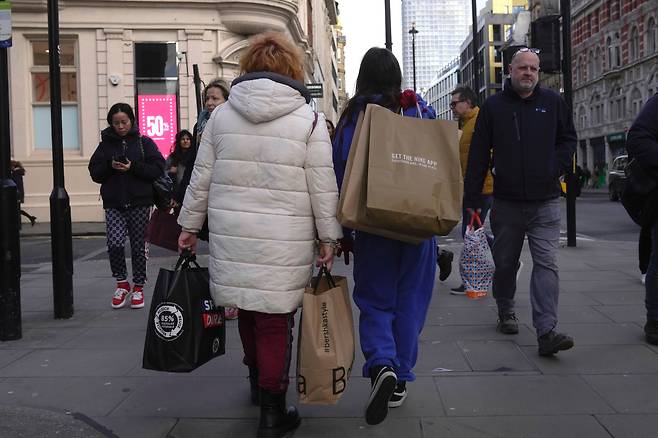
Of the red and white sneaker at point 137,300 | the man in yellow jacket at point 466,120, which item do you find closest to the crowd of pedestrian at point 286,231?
the man in yellow jacket at point 466,120

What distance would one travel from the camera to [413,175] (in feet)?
10.8

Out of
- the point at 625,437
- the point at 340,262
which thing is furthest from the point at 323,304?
the point at 340,262

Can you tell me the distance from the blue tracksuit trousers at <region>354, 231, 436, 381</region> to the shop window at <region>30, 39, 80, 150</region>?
56.4 ft

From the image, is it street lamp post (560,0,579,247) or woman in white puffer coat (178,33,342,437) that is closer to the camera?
woman in white puffer coat (178,33,342,437)

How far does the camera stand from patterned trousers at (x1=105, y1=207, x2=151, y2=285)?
648cm

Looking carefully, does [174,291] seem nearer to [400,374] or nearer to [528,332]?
[400,374]

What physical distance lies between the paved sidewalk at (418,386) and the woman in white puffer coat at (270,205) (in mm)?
554

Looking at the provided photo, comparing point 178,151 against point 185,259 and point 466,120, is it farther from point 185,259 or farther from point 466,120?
point 185,259

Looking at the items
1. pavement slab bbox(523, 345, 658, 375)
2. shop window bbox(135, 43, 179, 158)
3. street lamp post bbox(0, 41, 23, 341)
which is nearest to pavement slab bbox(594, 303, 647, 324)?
pavement slab bbox(523, 345, 658, 375)

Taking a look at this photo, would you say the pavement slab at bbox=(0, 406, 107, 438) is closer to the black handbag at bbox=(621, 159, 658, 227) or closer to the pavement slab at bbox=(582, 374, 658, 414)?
the pavement slab at bbox=(582, 374, 658, 414)

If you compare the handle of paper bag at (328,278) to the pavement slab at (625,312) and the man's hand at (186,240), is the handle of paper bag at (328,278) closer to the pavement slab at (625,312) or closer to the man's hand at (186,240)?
the man's hand at (186,240)

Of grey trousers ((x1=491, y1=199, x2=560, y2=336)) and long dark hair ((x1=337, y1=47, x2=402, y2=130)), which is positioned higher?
long dark hair ((x1=337, y1=47, x2=402, y2=130))

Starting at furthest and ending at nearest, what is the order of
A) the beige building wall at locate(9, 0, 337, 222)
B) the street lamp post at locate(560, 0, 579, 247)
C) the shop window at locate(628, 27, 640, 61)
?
the shop window at locate(628, 27, 640, 61) → the beige building wall at locate(9, 0, 337, 222) → the street lamp post at locate(560, 0, 579, 247)

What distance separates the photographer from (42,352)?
16.3ft
